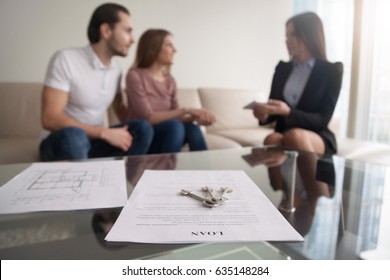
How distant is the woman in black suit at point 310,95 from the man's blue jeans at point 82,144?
487mm

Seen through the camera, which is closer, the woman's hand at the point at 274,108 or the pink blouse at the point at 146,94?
the woman's hand at the point at 274,108

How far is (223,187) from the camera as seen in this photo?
0.54 m

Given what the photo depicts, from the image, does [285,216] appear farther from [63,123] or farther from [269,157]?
[63,123]

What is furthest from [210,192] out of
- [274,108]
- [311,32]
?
[311,32]

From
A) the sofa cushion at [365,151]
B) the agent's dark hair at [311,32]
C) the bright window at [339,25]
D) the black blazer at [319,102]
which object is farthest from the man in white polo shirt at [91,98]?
the bright window at [339,25]

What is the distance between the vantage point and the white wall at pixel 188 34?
1842 millimetres

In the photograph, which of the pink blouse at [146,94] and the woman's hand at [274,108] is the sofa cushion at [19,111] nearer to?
the pink blouse at [146,94]

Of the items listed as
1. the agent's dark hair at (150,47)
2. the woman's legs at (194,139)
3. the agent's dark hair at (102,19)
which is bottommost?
the woman's legs at (194,139)

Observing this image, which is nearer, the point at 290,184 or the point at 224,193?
the point at 224,193

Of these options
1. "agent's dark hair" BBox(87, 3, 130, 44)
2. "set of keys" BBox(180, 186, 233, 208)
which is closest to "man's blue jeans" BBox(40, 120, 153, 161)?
"agent's dark hair" BBox(87, 3, 130, 44)

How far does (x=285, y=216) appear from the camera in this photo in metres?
0.45

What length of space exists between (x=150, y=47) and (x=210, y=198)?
1.28 m

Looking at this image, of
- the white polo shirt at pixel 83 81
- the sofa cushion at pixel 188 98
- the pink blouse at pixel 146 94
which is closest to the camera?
the white polo shirt at pixel 83 81
